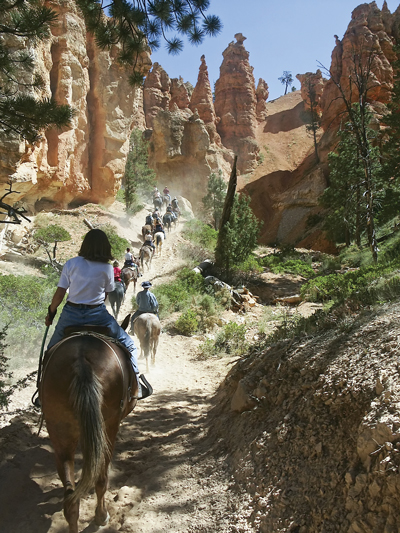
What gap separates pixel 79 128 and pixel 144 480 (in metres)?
23.7

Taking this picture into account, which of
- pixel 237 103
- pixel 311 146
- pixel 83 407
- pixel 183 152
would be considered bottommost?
pixel 83 407

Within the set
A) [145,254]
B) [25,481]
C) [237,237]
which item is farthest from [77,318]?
[145,254]

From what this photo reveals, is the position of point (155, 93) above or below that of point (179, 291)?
above

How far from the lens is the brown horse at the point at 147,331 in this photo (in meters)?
7.85

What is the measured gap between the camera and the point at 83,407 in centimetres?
285

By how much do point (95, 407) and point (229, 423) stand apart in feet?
6.57

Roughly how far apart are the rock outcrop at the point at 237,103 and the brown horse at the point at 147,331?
52007mm

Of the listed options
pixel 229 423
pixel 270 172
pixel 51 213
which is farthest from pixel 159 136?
pixel 229 423

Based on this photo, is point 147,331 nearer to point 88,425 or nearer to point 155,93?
point 88,425

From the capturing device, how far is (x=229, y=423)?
4.32m

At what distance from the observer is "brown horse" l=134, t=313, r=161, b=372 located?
25.7ft

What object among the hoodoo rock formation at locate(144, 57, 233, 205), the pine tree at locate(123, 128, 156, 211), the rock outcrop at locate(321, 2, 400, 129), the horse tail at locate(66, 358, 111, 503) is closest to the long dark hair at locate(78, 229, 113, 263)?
the horse tail at locate(66, 358, 111, 503)

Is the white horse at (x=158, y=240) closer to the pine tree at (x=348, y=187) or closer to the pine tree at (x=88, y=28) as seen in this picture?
the pine tree at (x=348, y=187)

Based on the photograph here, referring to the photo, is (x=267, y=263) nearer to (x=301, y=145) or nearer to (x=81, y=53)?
(x=81, y=53)
